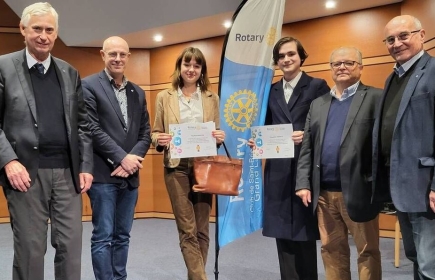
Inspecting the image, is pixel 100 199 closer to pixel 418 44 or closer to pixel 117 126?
pixel 117 126

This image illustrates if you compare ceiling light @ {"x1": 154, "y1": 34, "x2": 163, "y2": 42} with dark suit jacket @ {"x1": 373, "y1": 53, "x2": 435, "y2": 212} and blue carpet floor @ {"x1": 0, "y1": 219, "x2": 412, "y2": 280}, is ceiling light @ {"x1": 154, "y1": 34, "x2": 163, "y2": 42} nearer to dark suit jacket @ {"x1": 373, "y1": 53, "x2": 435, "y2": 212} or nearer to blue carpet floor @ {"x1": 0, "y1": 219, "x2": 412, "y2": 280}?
blue carpet floor @ {"x1": 0, "y1": 219, "x2": 412, "y2": 280}

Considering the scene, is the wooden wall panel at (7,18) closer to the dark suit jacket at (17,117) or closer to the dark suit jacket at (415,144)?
the dark suit jacket at (17,117)

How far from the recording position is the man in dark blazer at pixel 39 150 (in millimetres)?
2338

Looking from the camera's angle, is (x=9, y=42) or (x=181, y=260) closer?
(x=181, y=260)

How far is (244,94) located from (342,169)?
125 cm

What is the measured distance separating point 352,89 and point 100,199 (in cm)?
176

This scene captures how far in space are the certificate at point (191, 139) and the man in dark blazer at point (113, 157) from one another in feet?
0.89

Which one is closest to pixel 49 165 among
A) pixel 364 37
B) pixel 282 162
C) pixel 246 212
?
pixel 282 162

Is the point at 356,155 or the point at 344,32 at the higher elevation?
the point at 344,32

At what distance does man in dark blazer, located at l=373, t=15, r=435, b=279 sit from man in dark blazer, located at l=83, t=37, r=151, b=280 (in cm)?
160

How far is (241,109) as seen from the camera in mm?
Answer: 3619

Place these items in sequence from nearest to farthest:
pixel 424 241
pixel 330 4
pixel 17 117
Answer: pixel 424 241, pixel 17 117, pixel 330 4

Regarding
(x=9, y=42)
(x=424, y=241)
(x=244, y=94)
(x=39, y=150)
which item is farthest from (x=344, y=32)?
(x=9, y=42)

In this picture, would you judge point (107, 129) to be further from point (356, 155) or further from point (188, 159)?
point (356, 155)
